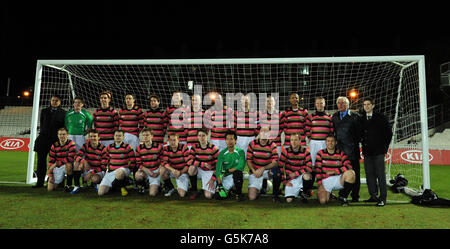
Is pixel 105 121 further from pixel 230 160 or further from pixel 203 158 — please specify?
pixel 230 160

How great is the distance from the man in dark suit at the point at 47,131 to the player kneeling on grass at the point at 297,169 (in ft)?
13.7

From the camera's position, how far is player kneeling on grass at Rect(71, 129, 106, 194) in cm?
457

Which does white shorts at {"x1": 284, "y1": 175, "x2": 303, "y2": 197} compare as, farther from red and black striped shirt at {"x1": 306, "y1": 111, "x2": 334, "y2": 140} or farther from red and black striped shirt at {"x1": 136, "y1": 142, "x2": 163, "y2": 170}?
red and black striped shirt at {"x1": 136, "y1": 142, "x2": 163, "y2": 170}

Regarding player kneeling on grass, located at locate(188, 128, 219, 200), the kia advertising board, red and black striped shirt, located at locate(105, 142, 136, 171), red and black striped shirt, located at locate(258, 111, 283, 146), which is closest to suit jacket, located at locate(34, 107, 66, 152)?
red and black striped shirt, located at locate(105, 142, 136, 171)

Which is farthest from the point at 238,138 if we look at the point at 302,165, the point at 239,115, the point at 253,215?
the point at 253,215

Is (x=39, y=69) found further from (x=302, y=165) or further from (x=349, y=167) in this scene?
(x=349, y=167)

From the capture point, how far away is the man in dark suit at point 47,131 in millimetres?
4878

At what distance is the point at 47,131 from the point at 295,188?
15.1ft

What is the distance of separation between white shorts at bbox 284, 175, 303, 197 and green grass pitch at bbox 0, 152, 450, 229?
0.54 ft

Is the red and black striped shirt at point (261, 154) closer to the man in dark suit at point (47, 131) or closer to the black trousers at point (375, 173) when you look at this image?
the black trousers at point (375, 173)

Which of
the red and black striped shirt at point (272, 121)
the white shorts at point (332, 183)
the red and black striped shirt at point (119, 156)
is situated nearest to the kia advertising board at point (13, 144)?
the red and black striped shirt at point (119, 156)

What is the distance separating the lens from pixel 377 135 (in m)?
3.99

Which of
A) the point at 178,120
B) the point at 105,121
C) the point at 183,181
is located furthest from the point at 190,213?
the point at 105,121
